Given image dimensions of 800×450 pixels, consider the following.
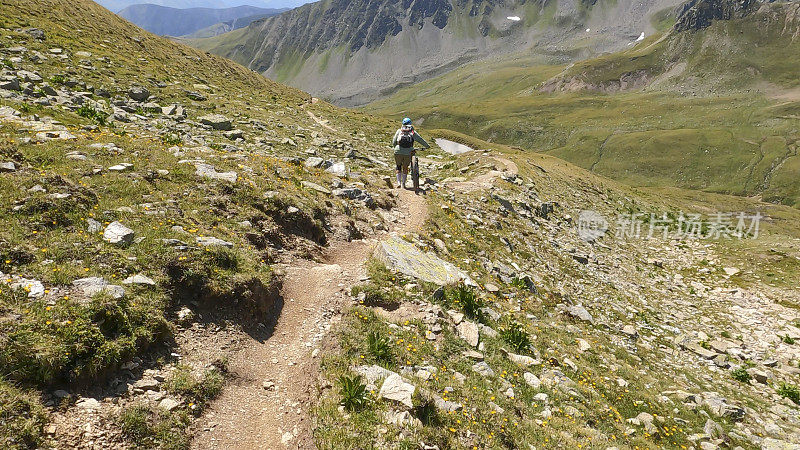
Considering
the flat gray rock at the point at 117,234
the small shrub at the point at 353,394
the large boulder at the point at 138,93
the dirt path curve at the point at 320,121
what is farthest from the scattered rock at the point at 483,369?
the dirt path curve at the point at 320,121

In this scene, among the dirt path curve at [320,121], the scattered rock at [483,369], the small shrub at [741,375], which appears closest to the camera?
the scattered rock at [483,369]

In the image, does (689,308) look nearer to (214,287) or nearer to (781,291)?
(781,291)

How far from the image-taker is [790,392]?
52.7 ft

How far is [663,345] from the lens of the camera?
1814 cm

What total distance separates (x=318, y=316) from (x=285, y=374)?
6.94 ft

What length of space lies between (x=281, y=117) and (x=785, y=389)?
1862 inches

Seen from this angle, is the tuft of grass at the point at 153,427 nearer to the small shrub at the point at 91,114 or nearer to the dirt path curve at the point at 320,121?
the small shrub at the point at 91,114

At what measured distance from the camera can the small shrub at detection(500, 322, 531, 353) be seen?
12086 millimetres

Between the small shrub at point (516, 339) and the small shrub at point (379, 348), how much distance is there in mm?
4733

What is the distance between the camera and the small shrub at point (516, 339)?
12.1 meters

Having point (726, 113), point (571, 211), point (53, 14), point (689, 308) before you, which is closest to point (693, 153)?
point (726, 113)

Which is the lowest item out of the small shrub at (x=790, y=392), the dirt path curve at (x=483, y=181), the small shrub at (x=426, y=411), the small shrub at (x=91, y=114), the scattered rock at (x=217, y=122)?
the small shrub at (x=790, y=392)

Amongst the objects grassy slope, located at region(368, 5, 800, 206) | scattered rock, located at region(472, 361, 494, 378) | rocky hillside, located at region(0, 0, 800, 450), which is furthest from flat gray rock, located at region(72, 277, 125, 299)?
grassy slope, located at region(368, 5, 800, 206)

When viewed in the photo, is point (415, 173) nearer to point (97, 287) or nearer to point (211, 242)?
point (211, 242)
